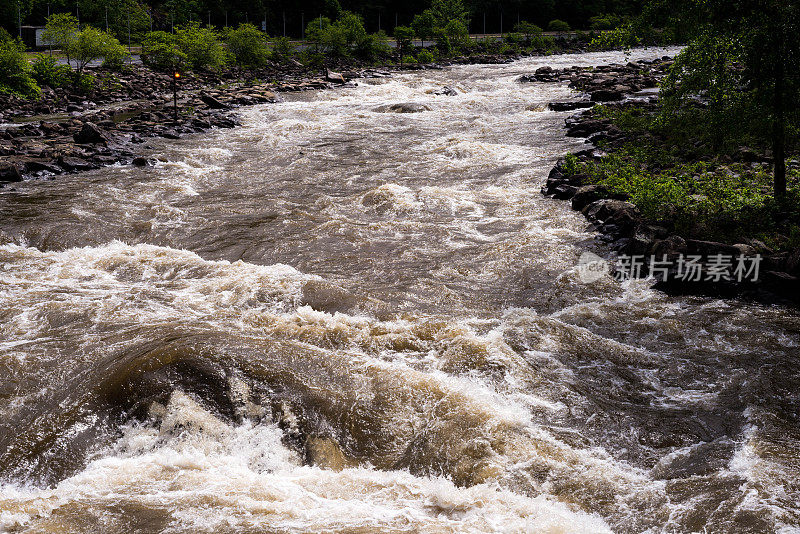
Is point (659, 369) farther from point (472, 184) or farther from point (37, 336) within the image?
point (472, 184)

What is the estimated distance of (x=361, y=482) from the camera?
5602 mm

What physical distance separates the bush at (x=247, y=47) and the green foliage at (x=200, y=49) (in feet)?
11.8

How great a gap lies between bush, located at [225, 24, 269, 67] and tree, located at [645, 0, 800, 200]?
39.1 meters

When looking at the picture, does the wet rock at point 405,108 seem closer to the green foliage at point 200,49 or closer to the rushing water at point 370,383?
the rushing water at point 370,383

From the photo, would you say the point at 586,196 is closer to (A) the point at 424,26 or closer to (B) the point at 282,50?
(B) the point at 282,50

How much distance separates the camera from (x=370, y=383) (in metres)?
7.08

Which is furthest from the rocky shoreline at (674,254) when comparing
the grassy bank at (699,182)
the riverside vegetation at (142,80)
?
the riverside vegetation at (142,80)

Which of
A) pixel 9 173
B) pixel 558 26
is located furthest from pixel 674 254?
pixel 558 26

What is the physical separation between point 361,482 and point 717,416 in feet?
13.3

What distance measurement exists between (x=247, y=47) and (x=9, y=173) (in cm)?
3195

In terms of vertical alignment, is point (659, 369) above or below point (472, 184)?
below

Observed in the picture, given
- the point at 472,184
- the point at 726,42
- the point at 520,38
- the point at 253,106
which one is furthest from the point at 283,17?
the point at 726,42

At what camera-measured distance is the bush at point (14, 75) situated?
26.8 meters

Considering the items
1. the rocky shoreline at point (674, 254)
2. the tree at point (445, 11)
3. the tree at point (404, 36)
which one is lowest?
the rocky shoreline at point (674, 254)
